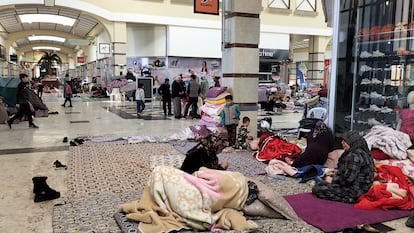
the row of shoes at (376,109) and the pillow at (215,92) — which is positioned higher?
the pillow at (215,92)

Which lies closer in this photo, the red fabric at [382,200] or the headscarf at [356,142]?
the red fabric at [382,200]

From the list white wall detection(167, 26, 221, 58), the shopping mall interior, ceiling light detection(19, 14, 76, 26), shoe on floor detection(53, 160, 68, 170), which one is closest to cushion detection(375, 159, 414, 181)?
the shopping mall interior

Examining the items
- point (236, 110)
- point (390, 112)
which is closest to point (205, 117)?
point (236, 110)

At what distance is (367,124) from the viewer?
7.20 m

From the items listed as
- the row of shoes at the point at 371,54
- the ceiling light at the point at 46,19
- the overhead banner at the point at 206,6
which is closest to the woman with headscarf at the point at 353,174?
the row of shoes at the point at 371,54

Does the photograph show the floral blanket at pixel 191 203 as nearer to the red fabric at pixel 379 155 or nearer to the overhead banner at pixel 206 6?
the red fabric at pixel 379 155

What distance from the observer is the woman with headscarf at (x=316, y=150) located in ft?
18.8

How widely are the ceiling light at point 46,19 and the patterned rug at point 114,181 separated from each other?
19055 millimetres

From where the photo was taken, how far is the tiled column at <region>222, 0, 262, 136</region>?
8.02 m


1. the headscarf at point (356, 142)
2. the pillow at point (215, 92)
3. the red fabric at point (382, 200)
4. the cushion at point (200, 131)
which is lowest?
the red fabric at point (382, 200)

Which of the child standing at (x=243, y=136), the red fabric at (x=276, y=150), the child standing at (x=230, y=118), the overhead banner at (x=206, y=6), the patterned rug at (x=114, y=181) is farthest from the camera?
the overhead banner at (x=206, y=6)

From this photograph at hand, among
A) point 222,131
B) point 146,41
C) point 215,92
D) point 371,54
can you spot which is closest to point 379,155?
point 371,54

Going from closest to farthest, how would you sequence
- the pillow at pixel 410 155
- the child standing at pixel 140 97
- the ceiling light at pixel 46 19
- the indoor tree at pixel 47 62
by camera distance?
the pillow at pixel 410 155 < the child standing at pixel 140 97 < the ceiling light at pixel 46 19 < the indoor tree at pixel 47 62

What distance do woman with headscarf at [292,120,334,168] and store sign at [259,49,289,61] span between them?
702 inches
